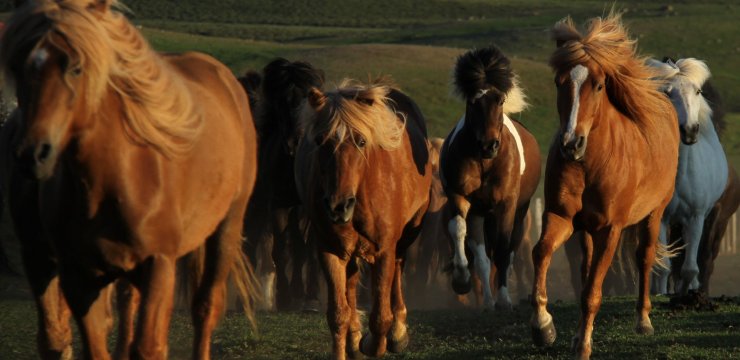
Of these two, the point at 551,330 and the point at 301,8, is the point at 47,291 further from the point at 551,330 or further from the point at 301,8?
the point at 301,8

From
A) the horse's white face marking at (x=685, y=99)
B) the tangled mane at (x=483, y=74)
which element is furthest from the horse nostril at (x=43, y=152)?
the horse's white face marking at (x=685, y=99)

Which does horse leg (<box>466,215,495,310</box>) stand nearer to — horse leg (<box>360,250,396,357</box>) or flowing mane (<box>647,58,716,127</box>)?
flowing mane (<box>647,58,716,127</box>)

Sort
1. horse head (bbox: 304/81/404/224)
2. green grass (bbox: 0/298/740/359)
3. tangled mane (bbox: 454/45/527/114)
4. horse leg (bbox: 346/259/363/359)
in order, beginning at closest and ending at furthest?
horse head (bbox: 304/81/404/224) → green grass (bbox: 0/298/740/359) → horse leg (bbox: 346/259/363/359) → tangled mane (bbox: 454/45/527/114)

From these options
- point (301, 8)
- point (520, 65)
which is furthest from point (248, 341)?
point (301, 8)

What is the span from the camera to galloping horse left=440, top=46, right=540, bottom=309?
12.1 meters

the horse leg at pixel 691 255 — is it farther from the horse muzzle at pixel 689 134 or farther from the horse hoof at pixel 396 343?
the horse hoof at pixel 396 343

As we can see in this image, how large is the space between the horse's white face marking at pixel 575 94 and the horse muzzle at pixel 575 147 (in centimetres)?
3

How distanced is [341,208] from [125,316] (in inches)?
79.2

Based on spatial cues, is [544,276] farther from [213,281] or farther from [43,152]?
[43,152]

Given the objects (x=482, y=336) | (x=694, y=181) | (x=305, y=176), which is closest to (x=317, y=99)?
(x=305, y=176)

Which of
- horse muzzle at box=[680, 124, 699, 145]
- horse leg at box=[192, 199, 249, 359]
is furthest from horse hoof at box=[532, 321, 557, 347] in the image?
horse muzzle at box=[680, 124, 699, 145]

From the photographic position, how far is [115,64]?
6.03 m

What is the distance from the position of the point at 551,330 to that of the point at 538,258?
0.49 m

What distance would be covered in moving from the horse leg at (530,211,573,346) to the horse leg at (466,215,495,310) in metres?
3.46
